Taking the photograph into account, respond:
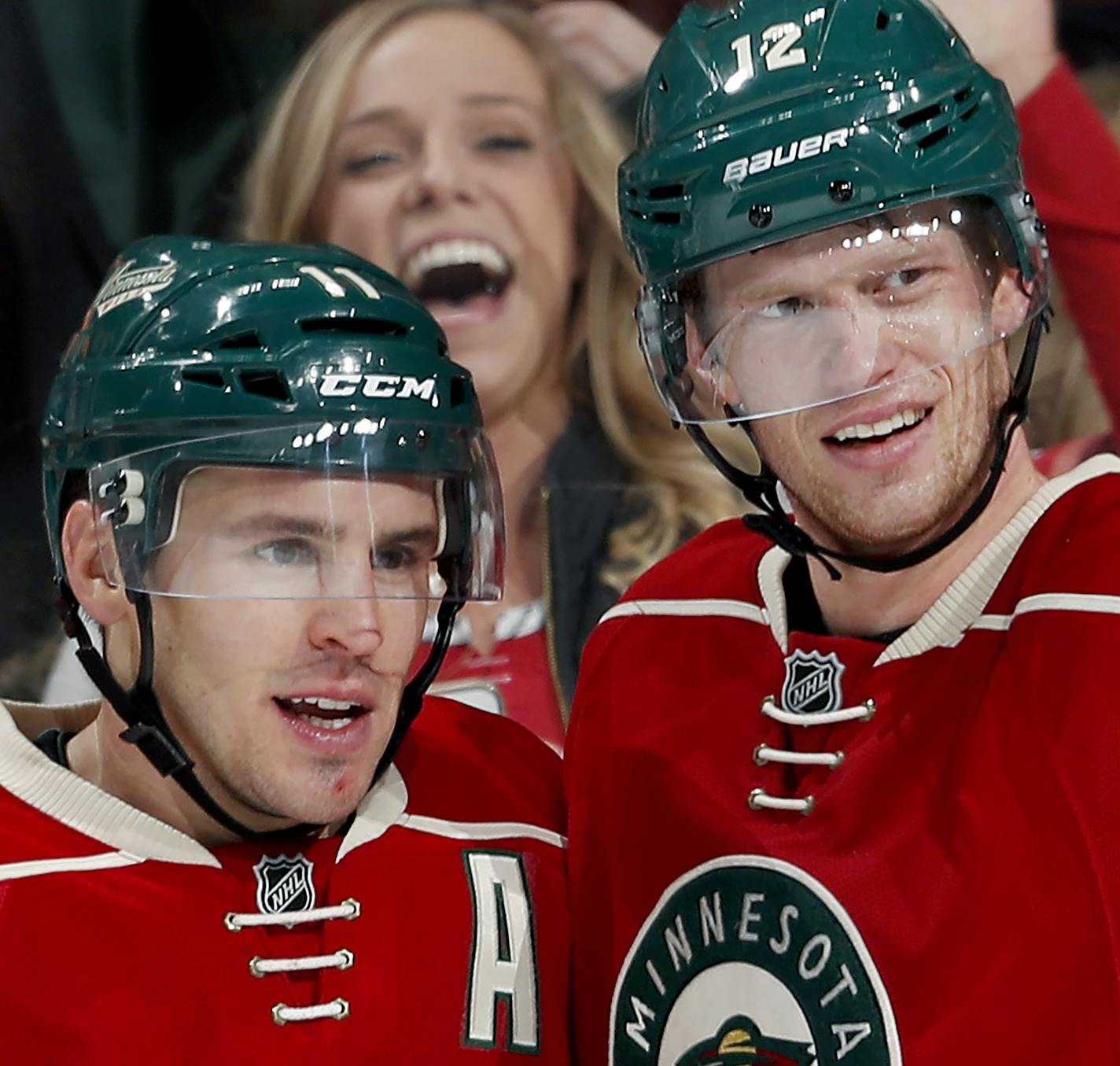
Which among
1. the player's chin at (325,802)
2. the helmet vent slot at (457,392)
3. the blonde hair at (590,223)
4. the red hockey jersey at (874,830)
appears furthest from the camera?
the blonde hair at (590,223)

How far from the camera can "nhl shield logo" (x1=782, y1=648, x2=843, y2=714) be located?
1644 mm

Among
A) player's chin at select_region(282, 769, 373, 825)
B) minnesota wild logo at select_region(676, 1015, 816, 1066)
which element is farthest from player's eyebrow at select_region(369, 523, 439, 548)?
minnesota wild logo at select_region(676, 1015, 816, 1066)

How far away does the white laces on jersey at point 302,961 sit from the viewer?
156 cm

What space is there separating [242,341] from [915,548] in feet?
2.30

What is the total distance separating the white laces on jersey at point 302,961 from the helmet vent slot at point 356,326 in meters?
0.58

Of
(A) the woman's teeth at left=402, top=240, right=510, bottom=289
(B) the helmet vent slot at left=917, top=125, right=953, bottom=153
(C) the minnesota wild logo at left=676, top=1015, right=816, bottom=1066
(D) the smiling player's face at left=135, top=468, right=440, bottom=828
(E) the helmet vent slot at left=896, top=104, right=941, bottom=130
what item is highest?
(A) the woman's teeth at left=402, top=240, right=510, bottom=289

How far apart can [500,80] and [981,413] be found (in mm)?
1548

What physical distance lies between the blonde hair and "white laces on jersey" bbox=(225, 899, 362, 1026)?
51.2 inches

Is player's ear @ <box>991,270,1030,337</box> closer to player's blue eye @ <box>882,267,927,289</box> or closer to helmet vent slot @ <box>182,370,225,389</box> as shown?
player's blue eye @ <box>882,267,927,289</box>

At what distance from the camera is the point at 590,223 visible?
2.93 metres

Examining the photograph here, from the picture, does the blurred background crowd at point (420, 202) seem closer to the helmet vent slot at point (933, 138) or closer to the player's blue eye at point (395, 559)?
the player's blue eye at point (395, 559)

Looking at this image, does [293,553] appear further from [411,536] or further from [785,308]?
[785,308]

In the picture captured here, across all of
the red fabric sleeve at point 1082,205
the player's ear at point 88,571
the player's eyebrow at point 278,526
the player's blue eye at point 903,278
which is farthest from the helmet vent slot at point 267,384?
the red fabric sleeve at point 1082,205

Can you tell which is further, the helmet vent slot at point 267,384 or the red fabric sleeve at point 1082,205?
the red fabric sleeve at point 1082,205
